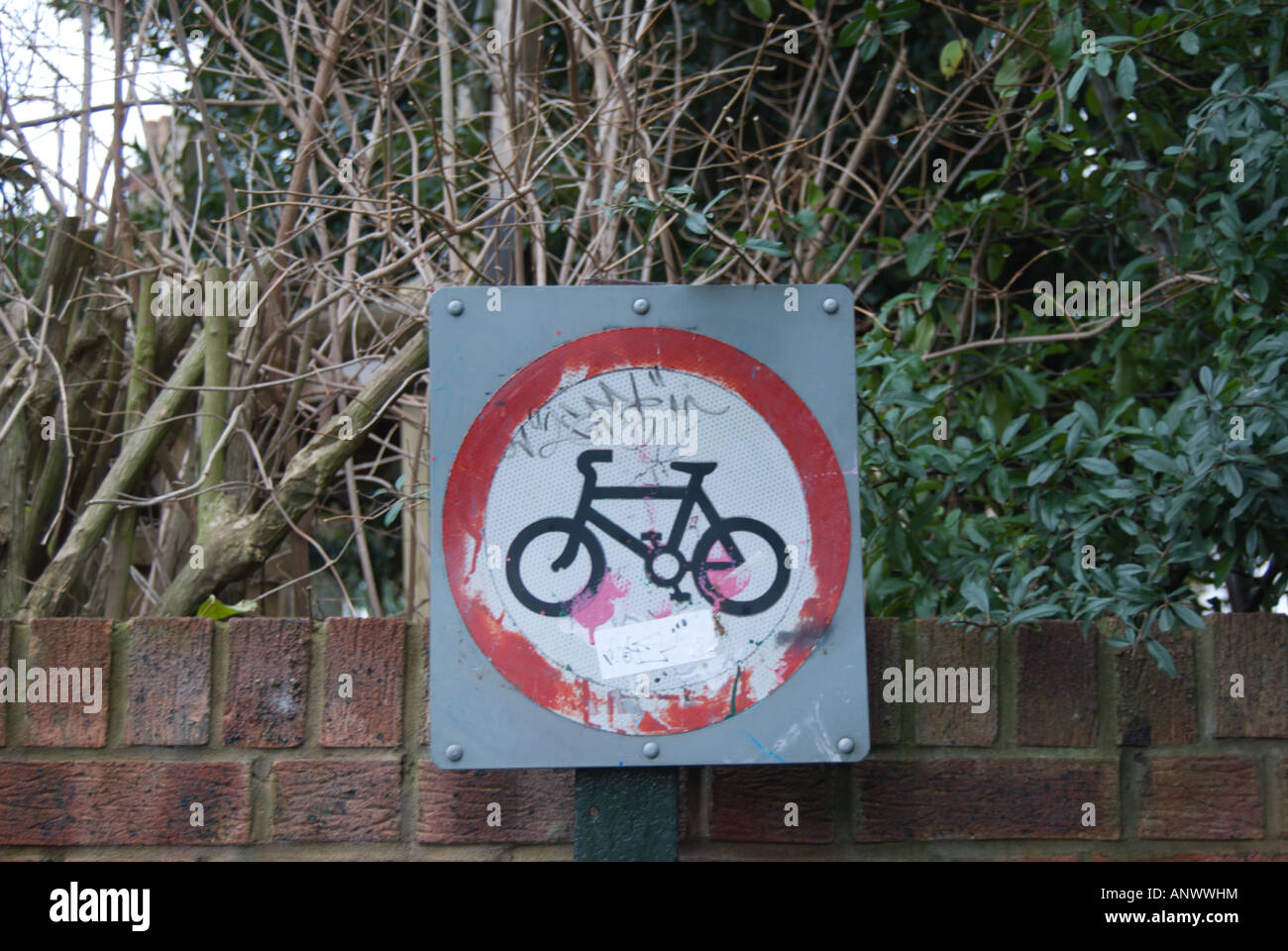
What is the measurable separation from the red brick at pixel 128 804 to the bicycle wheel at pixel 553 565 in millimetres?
612

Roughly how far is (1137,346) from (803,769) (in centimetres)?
139

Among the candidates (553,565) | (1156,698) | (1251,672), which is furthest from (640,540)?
(1251,672)

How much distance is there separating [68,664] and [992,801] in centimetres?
142

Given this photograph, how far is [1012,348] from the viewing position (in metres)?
2.57

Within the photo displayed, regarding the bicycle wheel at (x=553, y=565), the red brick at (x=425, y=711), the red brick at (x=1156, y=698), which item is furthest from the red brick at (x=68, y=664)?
the red brick at (x=1156, y=698)

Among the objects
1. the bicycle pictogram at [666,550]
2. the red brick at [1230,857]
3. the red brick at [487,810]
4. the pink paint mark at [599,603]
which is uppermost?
the bicycle pictogram at [666,550]

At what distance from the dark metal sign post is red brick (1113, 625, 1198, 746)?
1.88 ft

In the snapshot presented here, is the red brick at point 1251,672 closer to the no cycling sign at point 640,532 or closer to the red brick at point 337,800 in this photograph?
the no cycling sign at point 640,532

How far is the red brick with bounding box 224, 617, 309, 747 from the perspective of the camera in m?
1.67

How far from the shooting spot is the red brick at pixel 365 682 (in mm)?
1667

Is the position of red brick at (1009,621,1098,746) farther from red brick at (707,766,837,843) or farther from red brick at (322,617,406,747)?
red brick at (322,617,406,747)

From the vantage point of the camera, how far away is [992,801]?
5.46 ft

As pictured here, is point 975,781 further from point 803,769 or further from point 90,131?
point 90,131

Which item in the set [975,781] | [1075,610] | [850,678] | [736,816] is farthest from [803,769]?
[1075,610]
